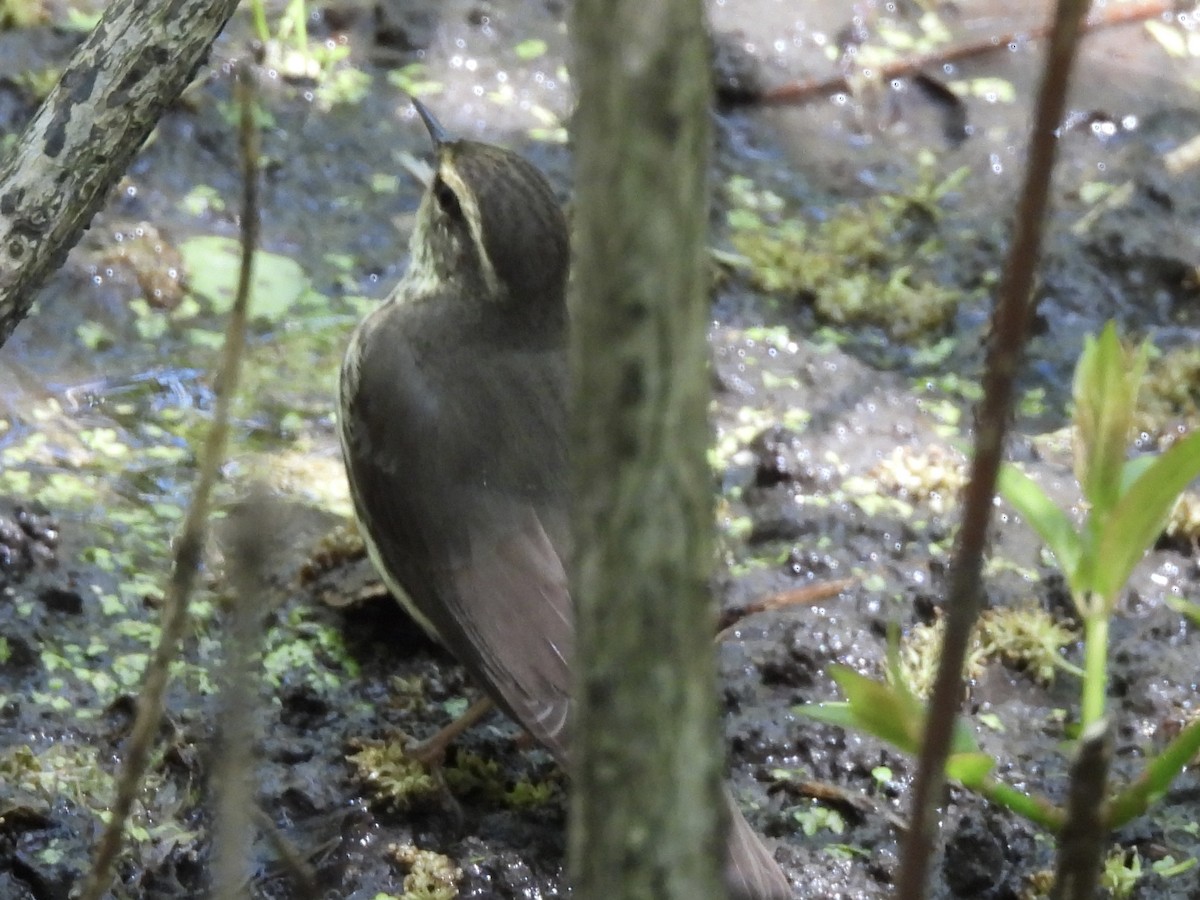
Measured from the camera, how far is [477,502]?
3262 millimetres

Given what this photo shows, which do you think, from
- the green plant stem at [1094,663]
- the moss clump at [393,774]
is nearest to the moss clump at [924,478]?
the green plant stem at [1094,663]

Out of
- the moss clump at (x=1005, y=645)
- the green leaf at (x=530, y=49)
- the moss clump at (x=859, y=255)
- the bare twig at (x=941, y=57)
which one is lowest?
the moss clump at (x=1005, y=645)

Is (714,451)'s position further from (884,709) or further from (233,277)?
(884,709)

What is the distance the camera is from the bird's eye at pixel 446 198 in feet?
12.3

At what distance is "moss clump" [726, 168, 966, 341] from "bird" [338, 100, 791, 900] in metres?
1.32

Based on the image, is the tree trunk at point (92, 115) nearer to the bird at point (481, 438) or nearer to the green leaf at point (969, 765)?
the bird at point (481, 438)

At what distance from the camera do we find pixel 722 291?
482cm

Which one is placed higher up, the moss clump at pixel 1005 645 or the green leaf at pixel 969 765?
the moss clump at pixel 1005 645

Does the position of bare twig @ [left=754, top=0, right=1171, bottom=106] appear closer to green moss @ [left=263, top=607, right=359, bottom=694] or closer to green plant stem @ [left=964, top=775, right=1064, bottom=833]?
green moss @ [left=263, top=607, right=359, bottom=694]

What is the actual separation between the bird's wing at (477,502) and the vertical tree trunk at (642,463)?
179cm

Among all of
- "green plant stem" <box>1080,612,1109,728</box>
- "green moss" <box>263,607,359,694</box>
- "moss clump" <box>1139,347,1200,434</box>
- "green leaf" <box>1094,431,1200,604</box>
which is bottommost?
"green moss" <box>263,607,359,694</box>

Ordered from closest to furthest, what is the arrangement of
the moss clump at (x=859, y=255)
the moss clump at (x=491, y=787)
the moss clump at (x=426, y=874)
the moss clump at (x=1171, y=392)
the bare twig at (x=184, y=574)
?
the bare twig at (x=184, y=574), the moss clump at (x=426, y=874), the moss clump at (x=491, y=787), the moss clump at (x=1171, y=392), the moss clump at (x=859, y=255)

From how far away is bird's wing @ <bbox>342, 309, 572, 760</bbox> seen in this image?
3.03 meters

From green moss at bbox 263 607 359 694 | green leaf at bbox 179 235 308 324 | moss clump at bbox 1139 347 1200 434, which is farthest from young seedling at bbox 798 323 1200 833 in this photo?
green leaf at bbox 179 235 308 324
